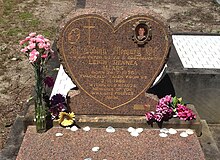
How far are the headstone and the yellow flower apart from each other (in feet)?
0.70

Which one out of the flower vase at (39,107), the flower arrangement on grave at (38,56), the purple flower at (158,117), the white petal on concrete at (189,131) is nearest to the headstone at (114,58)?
the purple flower at (158,117)

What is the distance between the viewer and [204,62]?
24.4 feet

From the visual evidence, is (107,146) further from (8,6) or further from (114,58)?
(8,6)

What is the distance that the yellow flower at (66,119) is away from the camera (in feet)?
19.5

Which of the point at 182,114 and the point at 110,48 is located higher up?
the point at 110,48

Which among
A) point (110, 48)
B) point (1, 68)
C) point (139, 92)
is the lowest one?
point (1, 68)

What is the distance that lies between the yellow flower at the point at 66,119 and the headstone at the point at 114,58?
21 cm

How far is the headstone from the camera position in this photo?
5695 millimetres

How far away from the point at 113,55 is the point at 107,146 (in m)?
1.34

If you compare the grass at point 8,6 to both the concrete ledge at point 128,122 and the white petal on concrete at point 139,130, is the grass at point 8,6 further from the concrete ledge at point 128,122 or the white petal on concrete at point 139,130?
the white petal on concrete at point 139,130

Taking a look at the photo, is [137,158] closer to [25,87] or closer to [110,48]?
[110,48]

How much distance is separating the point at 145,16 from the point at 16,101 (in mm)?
3689

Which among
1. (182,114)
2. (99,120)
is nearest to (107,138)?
(99,120)

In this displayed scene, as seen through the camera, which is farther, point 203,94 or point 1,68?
point 1,68
